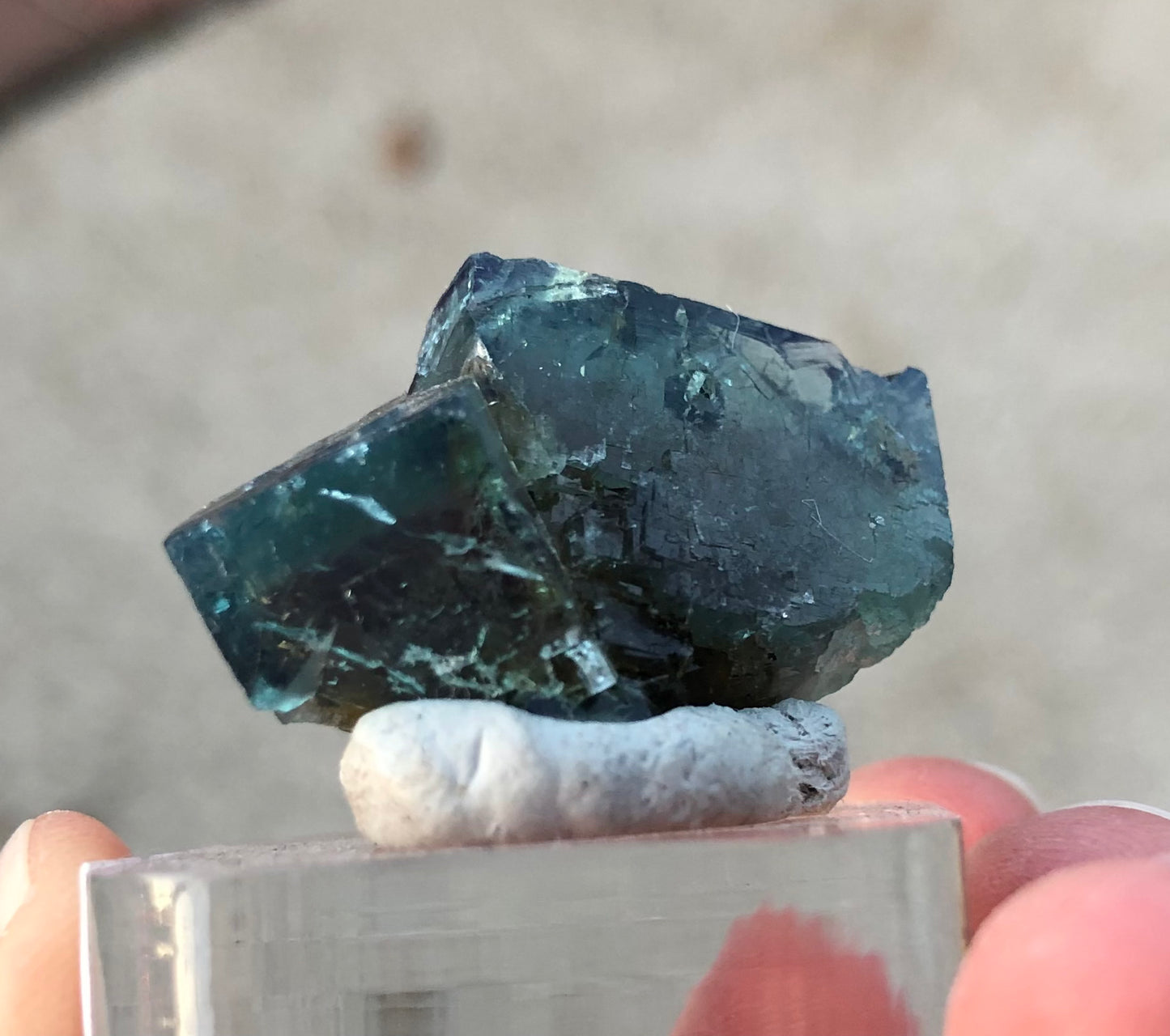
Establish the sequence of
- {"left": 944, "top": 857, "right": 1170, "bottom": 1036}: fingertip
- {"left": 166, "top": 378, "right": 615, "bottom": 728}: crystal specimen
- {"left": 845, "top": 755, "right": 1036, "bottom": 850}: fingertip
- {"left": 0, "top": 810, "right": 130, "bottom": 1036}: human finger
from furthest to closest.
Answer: {"left": 845, "top": 755, "right": 1036, "bottom": 850}: fingertip → {"left": 0, "top": 810, "right": 130, "bottom": 1036}: human finger → {"left": 166, "top": 378, "right": 615, "bottom": 728}: crystal specimen → {"left": 944, "top": 857, "right": 1170, "bottom": 1036}: fingertip

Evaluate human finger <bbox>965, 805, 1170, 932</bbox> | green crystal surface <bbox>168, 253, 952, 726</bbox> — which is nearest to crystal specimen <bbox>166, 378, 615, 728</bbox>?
green crystal surface <bbox>168, 253, 952, 726</bbox>

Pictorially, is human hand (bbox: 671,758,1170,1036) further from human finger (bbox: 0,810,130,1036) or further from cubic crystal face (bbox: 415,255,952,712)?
human finger (bbox: 0,810,130,1036)

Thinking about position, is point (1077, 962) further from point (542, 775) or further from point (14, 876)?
point (14, 876)

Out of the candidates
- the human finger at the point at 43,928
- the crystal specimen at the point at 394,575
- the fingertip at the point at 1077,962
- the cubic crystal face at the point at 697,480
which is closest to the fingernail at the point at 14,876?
the human finger at the point at 43,928

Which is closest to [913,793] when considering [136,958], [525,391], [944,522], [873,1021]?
[944,522]

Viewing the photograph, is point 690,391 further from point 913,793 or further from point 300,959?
point 913,793

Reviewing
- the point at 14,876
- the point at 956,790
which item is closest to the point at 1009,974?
the point at 956,790

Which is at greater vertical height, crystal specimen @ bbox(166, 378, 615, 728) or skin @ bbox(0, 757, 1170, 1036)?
crystal specimen @ bbox(166, 378, 615, 728)
